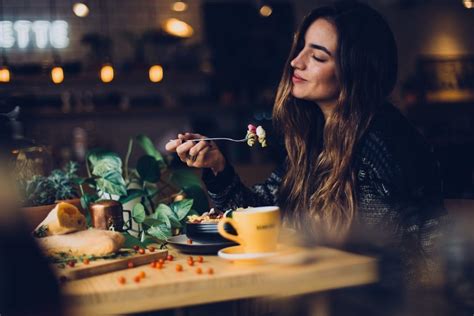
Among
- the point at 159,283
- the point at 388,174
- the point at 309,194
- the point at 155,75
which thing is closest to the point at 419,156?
the point at 388,174

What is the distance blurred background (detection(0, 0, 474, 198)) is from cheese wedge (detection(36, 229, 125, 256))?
435cm

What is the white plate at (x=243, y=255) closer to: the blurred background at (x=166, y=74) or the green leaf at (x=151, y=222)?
the green leaf at (x=151, y=222)

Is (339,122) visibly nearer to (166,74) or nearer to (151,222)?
(151,222)

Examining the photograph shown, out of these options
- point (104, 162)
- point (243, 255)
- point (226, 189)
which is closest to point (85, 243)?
point (243, 255)

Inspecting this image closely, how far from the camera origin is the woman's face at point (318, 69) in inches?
82.4

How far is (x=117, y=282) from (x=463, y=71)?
6323mm

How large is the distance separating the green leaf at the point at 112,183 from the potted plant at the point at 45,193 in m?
0.08

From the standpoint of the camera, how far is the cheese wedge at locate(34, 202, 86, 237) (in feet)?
4.62

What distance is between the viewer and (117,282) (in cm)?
116

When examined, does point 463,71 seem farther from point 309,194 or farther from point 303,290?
point 303,290

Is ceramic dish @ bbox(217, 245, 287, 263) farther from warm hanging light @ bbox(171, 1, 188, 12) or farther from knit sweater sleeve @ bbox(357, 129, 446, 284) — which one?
warm hanging light @ bbox(171, 1, 188, 12)

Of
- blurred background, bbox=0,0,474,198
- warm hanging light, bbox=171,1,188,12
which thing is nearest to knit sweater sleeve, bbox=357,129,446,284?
blurred background, bbox=0,0,474,198

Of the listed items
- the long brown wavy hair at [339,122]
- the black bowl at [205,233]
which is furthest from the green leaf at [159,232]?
the long brown wavy hair at [339,122]

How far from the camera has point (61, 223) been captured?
1.41m
